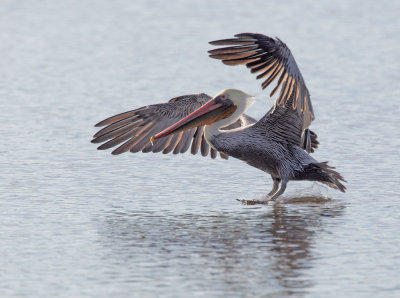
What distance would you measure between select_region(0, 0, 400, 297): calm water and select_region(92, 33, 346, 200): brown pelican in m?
0.30

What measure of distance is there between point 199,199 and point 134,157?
5.91 feet

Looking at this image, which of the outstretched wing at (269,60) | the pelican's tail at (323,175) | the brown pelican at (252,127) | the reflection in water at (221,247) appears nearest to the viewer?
the reflection in water at (221,247)

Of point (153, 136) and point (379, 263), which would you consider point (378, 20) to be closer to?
point (153, 136)

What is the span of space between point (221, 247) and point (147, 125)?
8.41 ft

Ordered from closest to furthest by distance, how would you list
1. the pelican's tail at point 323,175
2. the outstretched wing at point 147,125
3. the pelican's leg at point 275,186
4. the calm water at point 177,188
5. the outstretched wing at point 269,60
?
the calm water at point 177,188 → the outstretched wing at point 269,60 → the pelican's tail at point 323,175 → the pelican's leg at point 275,186 → the outstretched wing at point 147,125

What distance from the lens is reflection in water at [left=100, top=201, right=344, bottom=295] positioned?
6.25 m

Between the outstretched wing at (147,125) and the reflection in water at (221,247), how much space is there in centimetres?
122

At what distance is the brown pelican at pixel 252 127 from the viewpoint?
8016 millimetres

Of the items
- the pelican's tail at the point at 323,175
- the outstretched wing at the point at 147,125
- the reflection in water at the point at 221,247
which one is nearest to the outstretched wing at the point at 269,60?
the pelican's tail at the point at 323,175

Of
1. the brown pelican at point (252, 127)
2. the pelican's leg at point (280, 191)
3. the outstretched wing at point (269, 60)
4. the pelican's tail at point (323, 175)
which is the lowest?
the pelican's leg at point (280, 191)

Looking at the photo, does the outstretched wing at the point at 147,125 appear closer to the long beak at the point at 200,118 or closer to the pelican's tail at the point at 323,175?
the long beak at the point at 200,118

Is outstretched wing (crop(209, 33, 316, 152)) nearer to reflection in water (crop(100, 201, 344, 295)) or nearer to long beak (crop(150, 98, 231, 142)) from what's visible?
long beak (crop(150, 98, 231, 142))

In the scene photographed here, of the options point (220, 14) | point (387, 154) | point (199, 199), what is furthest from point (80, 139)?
point (220, 14)

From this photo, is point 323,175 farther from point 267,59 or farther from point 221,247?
point 221,247
